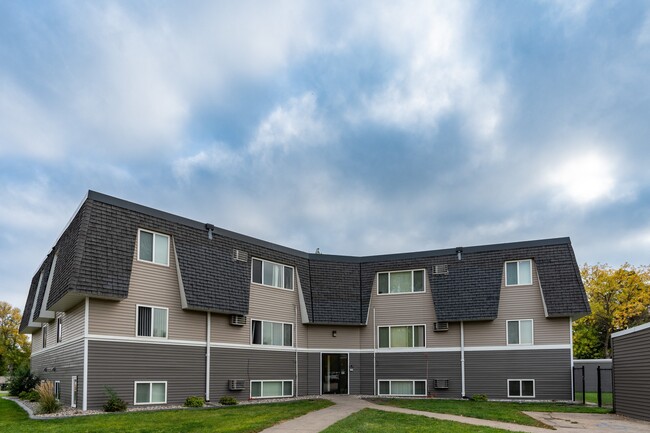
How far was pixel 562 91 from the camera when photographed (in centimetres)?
1878

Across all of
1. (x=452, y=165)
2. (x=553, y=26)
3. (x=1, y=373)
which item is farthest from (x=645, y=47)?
(x=1, y=373)

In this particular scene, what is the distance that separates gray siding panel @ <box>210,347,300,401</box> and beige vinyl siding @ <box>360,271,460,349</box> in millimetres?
4000

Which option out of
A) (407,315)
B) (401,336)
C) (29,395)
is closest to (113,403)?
(29,395)

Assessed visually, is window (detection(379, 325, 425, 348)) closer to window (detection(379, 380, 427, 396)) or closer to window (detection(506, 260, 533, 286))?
window (detection(379, 380, 427, 396))

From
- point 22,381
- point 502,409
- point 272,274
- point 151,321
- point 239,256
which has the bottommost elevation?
point 22,381

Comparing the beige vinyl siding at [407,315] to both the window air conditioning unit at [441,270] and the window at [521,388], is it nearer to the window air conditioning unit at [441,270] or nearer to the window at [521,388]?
the window air conditioning unit at [441,270]

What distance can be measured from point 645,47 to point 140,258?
1723 cm

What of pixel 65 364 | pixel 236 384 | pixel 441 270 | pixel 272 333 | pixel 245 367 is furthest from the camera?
pixel 441 270

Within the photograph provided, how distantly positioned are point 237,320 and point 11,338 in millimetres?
40061

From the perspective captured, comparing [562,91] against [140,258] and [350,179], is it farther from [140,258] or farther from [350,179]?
[140,258]

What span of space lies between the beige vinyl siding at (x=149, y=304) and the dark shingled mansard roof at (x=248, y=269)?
1.46ft

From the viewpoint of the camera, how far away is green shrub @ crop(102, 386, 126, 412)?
16.0 m

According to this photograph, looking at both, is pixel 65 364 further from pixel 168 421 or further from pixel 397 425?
pixel 397 425

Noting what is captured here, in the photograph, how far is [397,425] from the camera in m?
13.3
